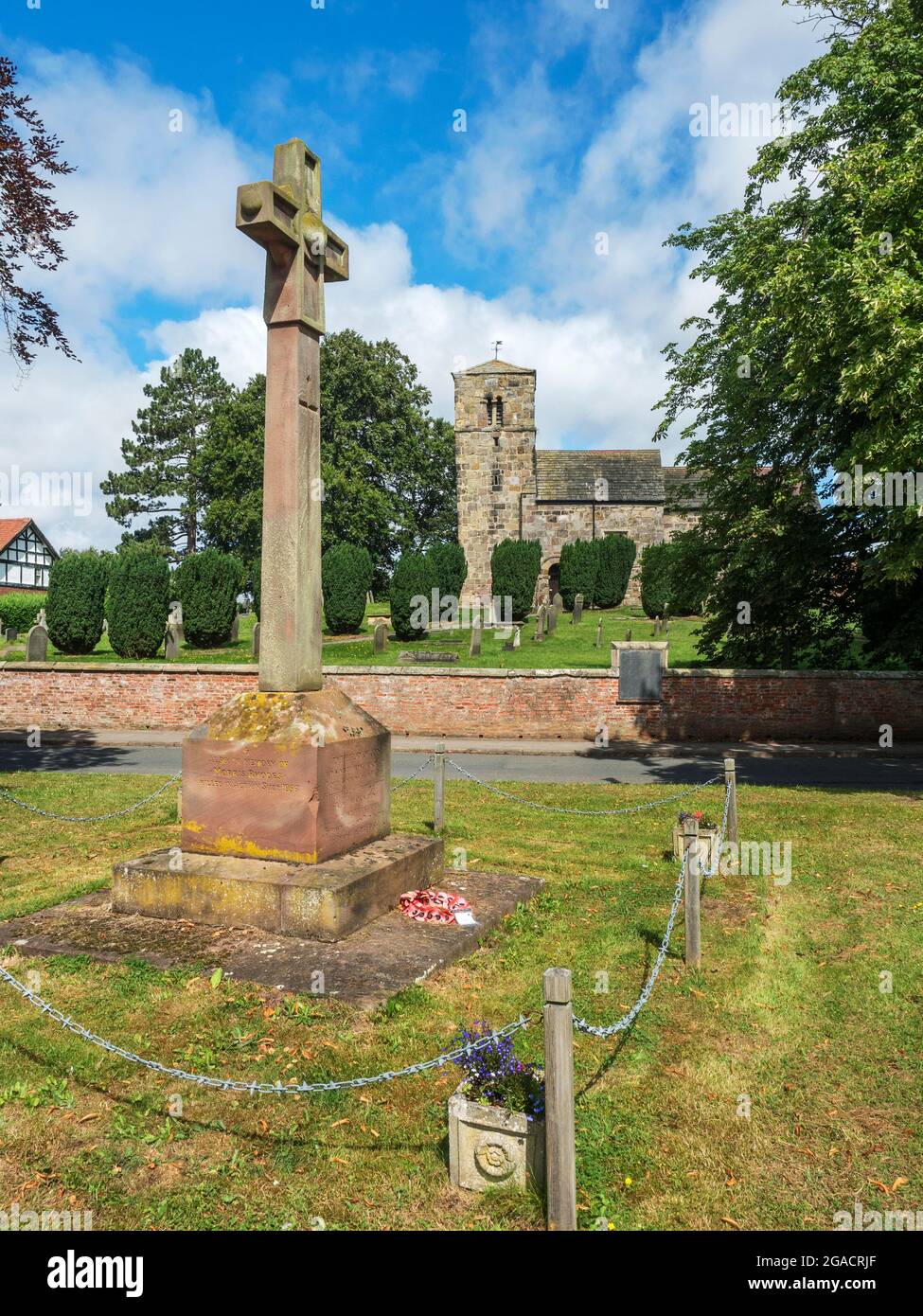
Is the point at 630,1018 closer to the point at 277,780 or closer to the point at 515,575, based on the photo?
the point at 277,780

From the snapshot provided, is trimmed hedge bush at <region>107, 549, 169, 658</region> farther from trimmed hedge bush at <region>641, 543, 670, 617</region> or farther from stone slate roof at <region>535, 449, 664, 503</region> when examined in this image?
stone slate roof at <region>535, 449, 664, 503</region>

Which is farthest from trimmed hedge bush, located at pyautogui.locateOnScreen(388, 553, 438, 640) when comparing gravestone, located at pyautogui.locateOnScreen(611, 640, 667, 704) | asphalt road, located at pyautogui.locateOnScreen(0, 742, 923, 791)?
asphalt road, located at pyautogui.locateOnScreen(0, 742, 923, 791)

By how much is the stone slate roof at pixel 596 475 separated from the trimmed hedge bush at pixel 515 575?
11.7m

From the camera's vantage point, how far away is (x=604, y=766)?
1538 cm

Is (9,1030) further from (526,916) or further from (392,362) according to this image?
(392,362)

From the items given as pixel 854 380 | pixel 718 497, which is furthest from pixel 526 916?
pixel 718 497

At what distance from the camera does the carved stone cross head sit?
6.52 meters

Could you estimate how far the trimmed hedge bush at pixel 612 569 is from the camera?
41.7 m

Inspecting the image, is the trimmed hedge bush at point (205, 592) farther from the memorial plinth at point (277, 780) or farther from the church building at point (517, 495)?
the memorial plinth at point (277, 780)

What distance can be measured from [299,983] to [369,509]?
3764 cm

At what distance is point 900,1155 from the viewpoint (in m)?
3.73

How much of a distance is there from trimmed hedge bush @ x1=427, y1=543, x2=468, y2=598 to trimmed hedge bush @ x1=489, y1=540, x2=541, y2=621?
4.37 m
